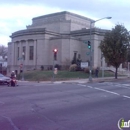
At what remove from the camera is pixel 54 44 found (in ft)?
186

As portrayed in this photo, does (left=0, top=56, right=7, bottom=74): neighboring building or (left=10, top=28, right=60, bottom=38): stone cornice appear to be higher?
(left=10, top=28, right=60, bottom=38): stone cornice

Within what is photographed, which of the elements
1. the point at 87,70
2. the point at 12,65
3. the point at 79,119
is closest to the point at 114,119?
the point at 79,119

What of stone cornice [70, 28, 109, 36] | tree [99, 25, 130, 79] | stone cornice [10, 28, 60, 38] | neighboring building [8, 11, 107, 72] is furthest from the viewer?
stone cornice [10, 28, 60, 38]

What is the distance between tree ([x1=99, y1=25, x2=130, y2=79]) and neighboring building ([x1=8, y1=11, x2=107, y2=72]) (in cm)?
1382

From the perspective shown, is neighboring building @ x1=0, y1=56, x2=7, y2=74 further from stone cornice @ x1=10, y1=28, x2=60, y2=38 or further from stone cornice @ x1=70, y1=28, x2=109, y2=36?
stone cornice @ x1=70, y1=28, x2=109, y2=36

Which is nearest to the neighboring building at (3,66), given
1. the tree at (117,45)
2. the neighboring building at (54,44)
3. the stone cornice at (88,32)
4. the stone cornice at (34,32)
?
the neighboring building at (54,44)

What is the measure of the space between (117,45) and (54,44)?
20759mm

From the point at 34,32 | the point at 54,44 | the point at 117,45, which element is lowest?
the point at 117,45

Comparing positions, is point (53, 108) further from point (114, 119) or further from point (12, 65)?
point (12, 65)

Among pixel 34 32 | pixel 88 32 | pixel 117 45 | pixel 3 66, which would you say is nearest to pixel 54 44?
pixel 34 32

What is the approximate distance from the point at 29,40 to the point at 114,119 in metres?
50.8

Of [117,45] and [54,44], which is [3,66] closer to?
[54,44]

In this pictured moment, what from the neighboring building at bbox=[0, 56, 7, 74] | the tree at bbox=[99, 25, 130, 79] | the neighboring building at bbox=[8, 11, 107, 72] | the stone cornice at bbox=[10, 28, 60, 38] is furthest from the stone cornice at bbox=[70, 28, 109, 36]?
the neighboring building at bbox=[0, 56, 7, 74]

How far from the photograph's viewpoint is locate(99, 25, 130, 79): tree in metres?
38.8
